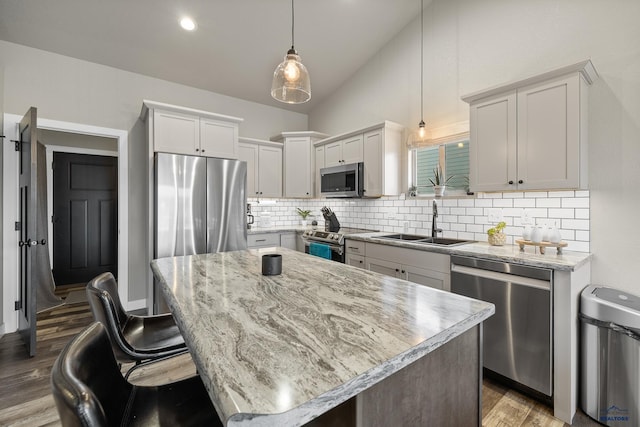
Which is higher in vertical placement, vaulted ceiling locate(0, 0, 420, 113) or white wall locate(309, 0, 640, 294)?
vaulted ceiling locate(0, 0, 420, 113)

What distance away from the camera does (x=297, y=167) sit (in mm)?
4473

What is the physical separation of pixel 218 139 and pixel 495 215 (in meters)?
3.19

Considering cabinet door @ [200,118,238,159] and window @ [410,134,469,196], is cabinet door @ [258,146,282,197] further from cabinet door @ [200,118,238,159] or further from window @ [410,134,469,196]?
window @ [410,134,469,196]

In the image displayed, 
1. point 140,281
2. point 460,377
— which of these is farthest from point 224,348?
point 140,281

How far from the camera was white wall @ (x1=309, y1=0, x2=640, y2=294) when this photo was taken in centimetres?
201

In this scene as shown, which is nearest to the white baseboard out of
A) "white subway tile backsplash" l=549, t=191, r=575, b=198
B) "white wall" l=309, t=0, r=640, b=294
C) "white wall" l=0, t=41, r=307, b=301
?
"white wall" l=0, t=41, r=307, b=301

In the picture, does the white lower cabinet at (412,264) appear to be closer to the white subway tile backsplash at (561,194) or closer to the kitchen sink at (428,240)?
the kitchen sink at (428,240)

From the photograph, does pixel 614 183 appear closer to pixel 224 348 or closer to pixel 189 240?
pixel 224 348

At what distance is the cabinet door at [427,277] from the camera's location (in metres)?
2.39

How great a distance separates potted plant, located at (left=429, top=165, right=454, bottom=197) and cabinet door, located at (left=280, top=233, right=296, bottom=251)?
6.94 feet

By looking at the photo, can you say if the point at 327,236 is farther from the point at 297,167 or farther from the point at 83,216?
the point at 83,216

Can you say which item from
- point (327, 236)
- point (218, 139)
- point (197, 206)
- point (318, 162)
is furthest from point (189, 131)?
point (327, 236)

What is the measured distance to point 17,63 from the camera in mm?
2975

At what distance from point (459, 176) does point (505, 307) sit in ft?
4.82
